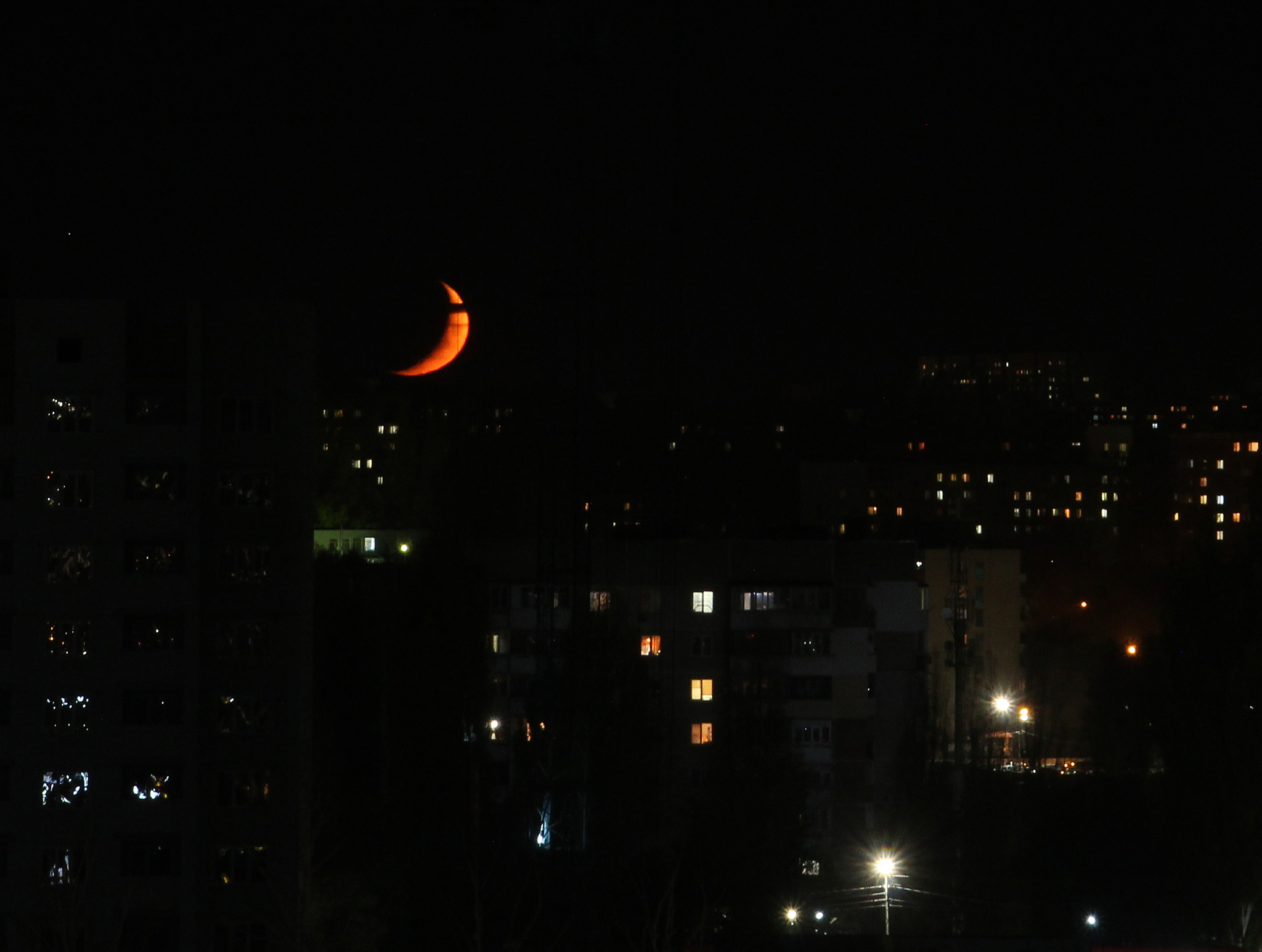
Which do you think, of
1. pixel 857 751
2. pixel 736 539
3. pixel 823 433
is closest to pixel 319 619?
pixel 736 539

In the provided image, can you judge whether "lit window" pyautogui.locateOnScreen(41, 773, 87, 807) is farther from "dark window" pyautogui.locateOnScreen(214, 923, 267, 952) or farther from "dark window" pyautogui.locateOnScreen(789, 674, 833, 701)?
"dark window" pyautogui.locateOnScreen(789, 674, 833, 701)

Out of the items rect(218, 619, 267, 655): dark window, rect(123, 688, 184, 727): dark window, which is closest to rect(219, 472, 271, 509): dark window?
rect(218, 619, 267, 655): dark window

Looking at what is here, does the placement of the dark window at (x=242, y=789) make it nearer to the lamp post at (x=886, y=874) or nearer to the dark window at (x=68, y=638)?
the dark window at (x=68, y=638)

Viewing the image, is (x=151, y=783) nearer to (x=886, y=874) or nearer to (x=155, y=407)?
(x=155, y=407)

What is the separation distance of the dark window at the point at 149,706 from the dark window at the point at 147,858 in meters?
0.77

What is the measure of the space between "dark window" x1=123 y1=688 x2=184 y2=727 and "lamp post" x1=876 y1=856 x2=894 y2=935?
5.07 m

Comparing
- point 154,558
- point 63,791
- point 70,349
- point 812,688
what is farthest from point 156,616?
point 812,688

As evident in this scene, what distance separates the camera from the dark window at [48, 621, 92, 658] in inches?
400

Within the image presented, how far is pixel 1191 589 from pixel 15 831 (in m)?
8.83

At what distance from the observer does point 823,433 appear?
31.4 meters

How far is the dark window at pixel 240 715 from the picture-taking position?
1040 cm

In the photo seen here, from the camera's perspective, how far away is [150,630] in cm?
1022

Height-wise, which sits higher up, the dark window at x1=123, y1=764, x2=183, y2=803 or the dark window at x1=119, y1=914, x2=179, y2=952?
the dark window at x1=123, y1=764, x2=183, y2=803

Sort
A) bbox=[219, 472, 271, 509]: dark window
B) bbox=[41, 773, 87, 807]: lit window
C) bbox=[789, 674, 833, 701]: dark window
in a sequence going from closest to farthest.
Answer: bbox=[41, 773, 87, 807]: lit window, bbox=[219, 472, 271, 509]: dark window, bbox=[789, 674, 833, 701]: dark window
